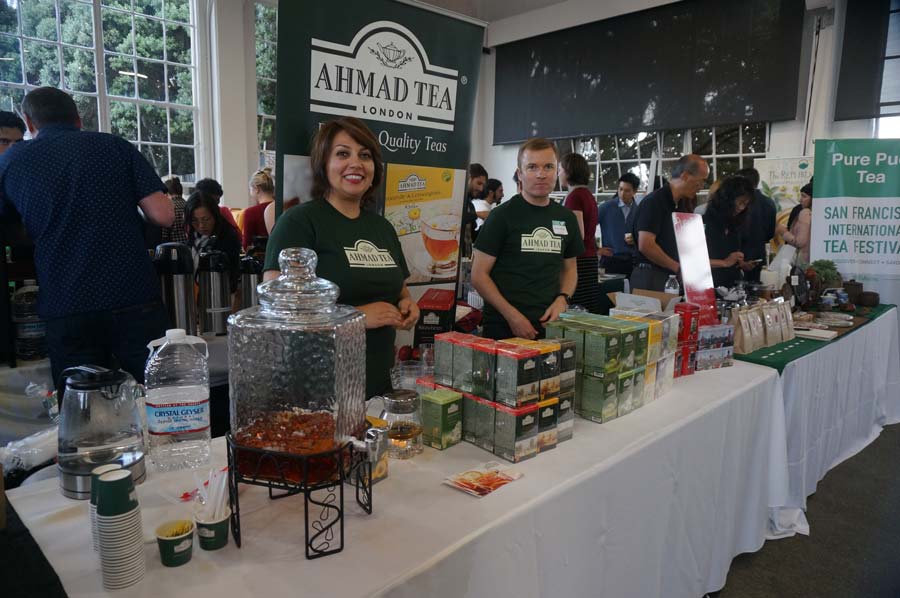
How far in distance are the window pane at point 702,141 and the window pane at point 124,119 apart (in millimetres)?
7279

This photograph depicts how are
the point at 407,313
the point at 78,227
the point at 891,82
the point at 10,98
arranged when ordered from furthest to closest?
the point at 10,98
the point at 891,82
the point at 78,227
the point at 407,313

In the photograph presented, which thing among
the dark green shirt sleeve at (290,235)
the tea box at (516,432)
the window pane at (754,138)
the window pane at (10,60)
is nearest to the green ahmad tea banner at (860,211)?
the window pane at (754,138)

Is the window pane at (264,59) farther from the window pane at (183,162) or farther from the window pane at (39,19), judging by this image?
the window pane at (39,19)

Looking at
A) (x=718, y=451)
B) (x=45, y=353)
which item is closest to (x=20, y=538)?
(x=45, y=353)

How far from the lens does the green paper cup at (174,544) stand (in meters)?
0.83

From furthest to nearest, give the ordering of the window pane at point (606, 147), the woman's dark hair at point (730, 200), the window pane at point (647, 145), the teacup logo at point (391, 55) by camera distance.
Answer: the window pane at point (606, 147)
the window pane at point (647, 145)
the woman's dark hair at point (730, 200)
the teacup logo at point (391, 55)

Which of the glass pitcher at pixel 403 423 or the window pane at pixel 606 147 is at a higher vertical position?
the window pane at pixel 606 147

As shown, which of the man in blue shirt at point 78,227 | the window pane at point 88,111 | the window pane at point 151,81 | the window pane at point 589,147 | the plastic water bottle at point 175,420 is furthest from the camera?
the window pane at point 589,147

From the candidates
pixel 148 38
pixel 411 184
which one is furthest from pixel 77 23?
pixel 411 184

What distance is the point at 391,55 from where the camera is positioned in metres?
2.17

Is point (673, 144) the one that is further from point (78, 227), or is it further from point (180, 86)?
point (78, 227)

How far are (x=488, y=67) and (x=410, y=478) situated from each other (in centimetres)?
1016

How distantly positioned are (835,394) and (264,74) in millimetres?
8155

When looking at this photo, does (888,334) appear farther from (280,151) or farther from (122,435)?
(122,435)
